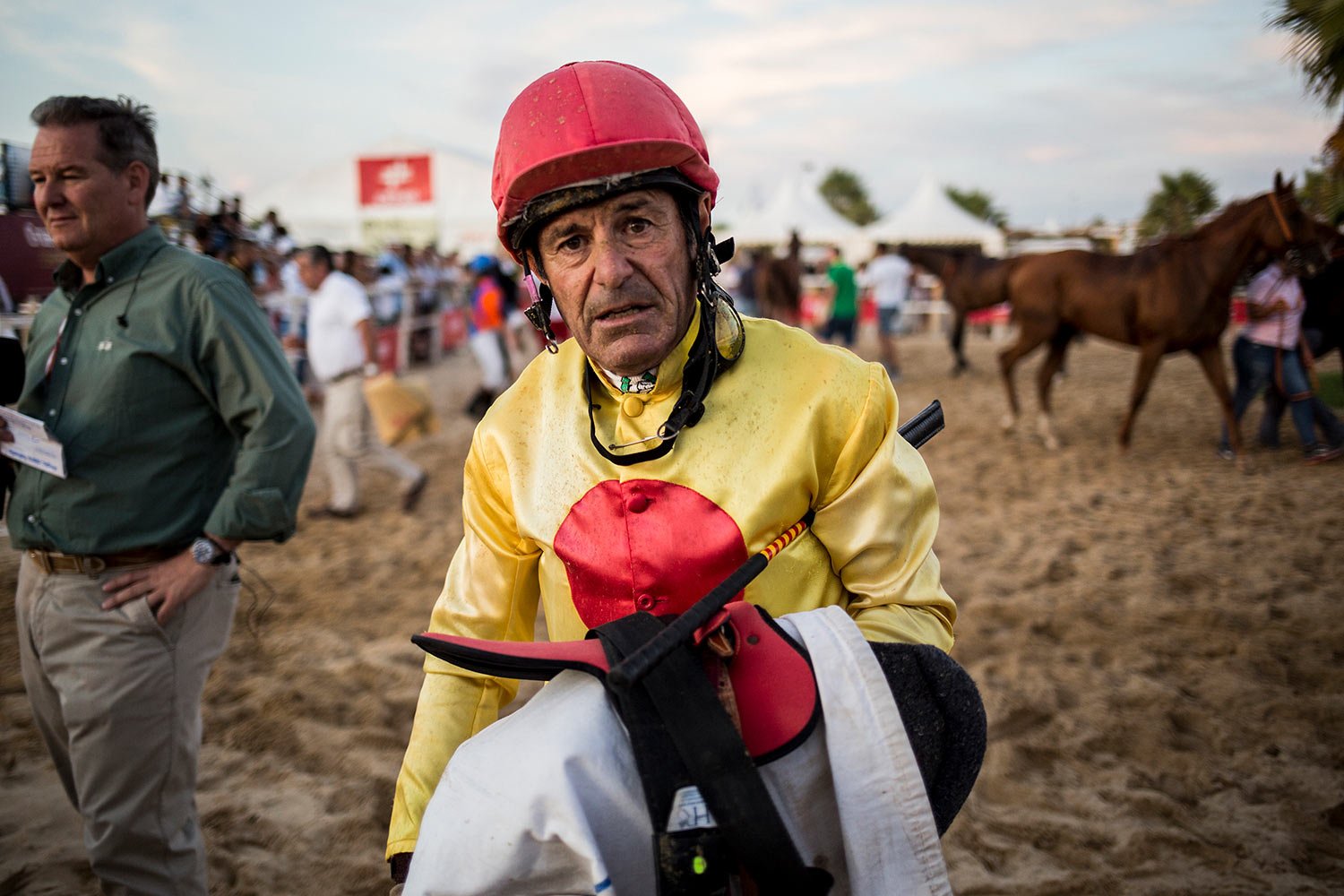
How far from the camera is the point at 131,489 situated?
228 centimetres

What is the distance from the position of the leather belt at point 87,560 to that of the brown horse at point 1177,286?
308 inches

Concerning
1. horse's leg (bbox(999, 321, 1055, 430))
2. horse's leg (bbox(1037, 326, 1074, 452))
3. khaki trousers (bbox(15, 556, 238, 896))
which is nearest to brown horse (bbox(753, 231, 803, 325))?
horse's leg (bbox(999, 321, 1055, 430))

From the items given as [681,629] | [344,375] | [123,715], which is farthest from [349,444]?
[681,629]

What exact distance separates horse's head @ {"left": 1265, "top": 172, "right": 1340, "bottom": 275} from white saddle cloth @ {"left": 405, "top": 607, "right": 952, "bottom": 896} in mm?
7767

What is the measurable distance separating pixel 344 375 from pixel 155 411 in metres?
4.75

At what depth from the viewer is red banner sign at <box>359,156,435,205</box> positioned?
26609 millimetres

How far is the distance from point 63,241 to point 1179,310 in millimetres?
Result: 8066

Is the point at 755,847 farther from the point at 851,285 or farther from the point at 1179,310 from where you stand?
the point at 851,285

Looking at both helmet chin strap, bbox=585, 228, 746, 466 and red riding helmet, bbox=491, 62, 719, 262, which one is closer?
red riding helmet, bbox=491, 62, 719, 262

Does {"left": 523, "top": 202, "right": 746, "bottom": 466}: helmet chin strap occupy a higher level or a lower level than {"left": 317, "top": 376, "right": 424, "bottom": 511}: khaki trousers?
higher

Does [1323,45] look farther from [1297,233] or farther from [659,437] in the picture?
[659,437]

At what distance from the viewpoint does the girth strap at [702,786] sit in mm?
999

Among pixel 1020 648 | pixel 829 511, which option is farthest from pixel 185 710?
pixel 1020 648

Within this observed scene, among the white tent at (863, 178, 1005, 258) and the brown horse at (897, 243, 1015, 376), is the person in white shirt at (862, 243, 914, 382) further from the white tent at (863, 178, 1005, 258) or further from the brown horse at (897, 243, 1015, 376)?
the white tent at (863, 178, 1005, 258)
